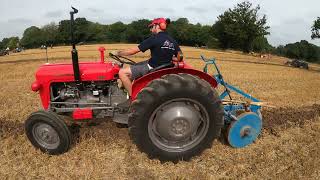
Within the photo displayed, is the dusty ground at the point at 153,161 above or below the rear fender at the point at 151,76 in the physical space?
below

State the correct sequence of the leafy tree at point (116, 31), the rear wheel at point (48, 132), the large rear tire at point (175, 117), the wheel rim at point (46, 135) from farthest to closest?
the leafy tree at point (116, 31)
the wheel rim at point (46, 135)
the rear wheel at point (48, 132)
the large rear tire at point (175, 117)

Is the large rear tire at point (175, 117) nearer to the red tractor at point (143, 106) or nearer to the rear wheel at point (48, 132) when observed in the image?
the red tractor at point (143, 106)

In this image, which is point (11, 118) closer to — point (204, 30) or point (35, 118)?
point (35, 118)

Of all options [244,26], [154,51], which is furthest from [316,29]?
[154,51]

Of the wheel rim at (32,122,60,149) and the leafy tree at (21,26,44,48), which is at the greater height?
the leafy tree at (21,26,44,48)

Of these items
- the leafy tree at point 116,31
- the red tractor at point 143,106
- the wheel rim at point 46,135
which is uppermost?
the leafy tree at point 116,31

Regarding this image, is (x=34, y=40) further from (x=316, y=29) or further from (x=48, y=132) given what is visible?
(x=48, y=132)

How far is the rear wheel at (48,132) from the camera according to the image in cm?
518

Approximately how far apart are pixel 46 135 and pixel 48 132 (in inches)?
2.6

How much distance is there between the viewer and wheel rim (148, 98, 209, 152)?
500cm

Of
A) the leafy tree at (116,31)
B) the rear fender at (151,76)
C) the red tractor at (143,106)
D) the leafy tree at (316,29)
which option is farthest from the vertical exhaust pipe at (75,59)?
the leafy tree at (116,31)

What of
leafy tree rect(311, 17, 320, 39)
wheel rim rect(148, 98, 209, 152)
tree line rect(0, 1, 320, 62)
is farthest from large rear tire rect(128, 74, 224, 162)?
leafy tree rect(311, 17, 320, 39)

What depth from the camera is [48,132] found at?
531 cm

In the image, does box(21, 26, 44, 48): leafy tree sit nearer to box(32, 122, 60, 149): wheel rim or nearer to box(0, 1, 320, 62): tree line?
box(0, 1, 320, 62): tree line
